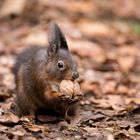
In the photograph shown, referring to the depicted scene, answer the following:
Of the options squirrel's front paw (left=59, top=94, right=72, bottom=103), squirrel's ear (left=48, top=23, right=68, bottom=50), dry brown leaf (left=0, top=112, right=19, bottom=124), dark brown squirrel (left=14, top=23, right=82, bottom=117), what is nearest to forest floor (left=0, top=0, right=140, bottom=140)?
dry brown leaf (left=0, top=112, right=19, bottom=124)

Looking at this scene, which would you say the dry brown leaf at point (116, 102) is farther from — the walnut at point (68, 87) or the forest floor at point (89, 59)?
the walnut at point (68, 87)

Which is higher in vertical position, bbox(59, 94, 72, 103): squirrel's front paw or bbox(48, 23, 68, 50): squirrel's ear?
bbox(48, 23, 68, 50): squirrel's ear

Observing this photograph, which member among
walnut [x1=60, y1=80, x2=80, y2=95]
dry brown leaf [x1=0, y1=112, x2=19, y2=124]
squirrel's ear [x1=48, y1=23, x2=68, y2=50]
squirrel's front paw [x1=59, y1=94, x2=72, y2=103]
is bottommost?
dry brown leaf [x1=0, y1=112, x2=19, y2=124]

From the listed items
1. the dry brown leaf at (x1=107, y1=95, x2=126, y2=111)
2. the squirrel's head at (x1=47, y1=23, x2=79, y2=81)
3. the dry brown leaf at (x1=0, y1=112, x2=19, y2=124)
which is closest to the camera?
the dry brown leaf at (x1=0, y1=112, x2=19, y2=124)

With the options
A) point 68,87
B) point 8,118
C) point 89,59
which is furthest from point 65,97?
point 89,59

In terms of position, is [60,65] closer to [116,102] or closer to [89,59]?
[116,102]

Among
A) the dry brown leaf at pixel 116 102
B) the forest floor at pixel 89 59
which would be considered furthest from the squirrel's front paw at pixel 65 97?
the dry brown leaf at pixel 116 102

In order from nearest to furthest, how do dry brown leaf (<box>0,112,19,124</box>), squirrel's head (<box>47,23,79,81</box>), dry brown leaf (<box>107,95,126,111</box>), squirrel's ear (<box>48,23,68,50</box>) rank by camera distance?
dry brown leaf (<box>0,112,19,124</box>), squirrel's head (<box>47,23,79,81</box>), squirrel's ear (<box>48,23,68,50</box>), dry brown leaf (<box>107,95,126,111</box>)

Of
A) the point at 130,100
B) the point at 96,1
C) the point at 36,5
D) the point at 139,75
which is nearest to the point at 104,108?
the point at 130,100

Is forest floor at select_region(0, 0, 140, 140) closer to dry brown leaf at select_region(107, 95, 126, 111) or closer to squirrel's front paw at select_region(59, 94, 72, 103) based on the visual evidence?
dry brown leaf at select_region(107, 95, 126, 111)
